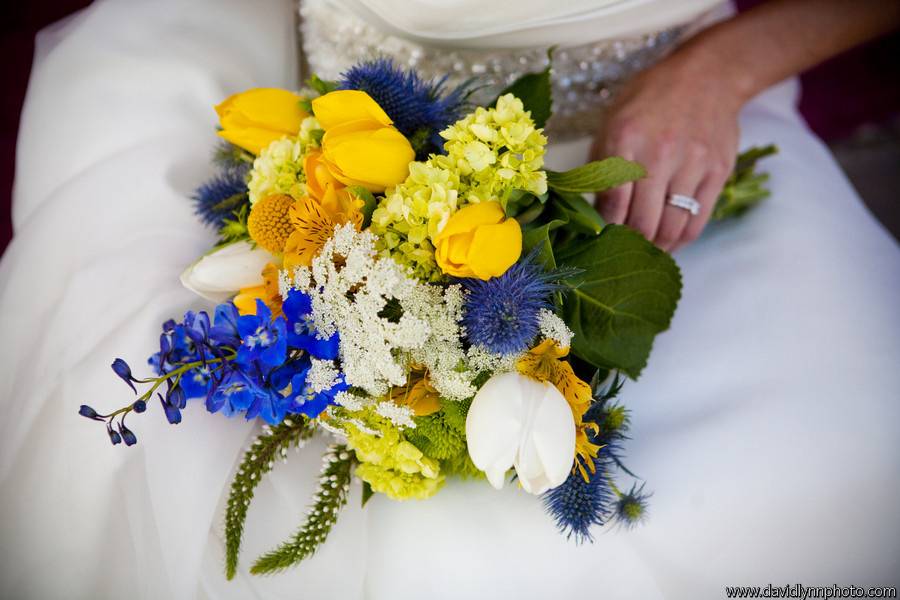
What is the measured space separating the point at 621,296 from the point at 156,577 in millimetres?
526

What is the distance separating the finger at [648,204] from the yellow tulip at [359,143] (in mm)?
396

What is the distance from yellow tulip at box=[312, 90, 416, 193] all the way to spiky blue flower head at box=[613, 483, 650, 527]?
0.39 meters

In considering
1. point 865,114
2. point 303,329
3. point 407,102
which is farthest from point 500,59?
point 865,114

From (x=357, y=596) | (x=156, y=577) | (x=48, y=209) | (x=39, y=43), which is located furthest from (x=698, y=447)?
(x=39, y=43)

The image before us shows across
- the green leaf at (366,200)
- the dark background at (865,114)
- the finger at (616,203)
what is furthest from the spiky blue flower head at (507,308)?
the dark background at (865,114)

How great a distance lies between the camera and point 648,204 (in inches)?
31.1

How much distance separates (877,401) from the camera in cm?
71

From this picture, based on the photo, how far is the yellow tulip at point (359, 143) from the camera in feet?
1.55

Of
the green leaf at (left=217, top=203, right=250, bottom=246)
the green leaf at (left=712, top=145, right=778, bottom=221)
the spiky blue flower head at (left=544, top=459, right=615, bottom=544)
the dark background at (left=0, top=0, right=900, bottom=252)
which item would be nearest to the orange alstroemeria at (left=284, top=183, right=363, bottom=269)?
the green leaf at (left=217, top=203, right=250, bottom=246)

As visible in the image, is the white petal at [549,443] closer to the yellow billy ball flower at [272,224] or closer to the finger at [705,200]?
the yellow billy ball flower at [272,224]

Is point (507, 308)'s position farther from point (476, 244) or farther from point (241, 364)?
point (241, 364)

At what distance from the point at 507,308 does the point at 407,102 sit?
234 mm

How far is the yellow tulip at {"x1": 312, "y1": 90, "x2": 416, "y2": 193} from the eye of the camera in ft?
1.55

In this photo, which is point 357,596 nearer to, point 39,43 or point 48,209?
point 48,209
